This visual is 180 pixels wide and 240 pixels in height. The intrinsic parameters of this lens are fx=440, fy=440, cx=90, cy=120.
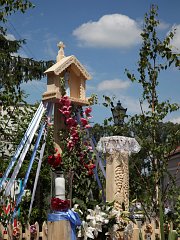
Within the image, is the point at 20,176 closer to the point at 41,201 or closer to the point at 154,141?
the point at 41,201

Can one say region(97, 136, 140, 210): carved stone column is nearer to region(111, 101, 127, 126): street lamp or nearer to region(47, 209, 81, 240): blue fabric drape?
region(111, 101, 127, 126): street lamp

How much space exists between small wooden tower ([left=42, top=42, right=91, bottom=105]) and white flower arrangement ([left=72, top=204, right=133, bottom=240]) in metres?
2.79

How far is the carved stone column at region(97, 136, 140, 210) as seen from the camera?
299 inches

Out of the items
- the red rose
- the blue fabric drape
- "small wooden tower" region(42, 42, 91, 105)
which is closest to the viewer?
the blue fabric drape

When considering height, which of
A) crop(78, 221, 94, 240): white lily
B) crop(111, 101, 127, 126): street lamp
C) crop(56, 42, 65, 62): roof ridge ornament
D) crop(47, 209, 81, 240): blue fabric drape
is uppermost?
crop(56, 42, 65, 62): roof ridge ornament

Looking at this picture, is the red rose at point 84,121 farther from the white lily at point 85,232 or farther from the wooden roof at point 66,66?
the wooden roof at point 66,66

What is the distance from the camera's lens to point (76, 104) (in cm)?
863

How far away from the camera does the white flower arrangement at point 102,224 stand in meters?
5.43

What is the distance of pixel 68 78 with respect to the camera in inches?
340

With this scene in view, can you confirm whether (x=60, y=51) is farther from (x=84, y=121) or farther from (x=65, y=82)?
(x=84, y=121)

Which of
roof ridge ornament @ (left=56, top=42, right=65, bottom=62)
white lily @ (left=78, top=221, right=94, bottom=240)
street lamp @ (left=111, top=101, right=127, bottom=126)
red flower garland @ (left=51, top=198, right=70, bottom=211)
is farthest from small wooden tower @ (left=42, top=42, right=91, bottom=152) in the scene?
red flower garland @ (left=51, top=198, right=70, bottom=211)

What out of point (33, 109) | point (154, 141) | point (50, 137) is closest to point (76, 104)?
point (50, 137)

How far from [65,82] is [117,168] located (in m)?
2.02

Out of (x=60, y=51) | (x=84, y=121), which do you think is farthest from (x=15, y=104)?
(x=84, y=121)
